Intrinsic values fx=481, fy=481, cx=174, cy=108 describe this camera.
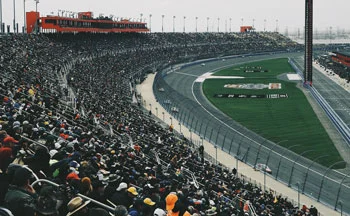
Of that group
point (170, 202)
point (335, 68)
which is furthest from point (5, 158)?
point (335, 68)

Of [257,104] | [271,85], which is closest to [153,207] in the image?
[257,104]

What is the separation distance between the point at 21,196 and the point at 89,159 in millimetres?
5602

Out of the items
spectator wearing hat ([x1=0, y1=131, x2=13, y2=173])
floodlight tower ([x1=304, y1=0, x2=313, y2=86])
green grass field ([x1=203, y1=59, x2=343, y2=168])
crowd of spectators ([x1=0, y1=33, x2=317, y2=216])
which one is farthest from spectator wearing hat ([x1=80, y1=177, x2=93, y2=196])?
floodlight tower ([x1=304, y1=0, x2=313, y2=86])

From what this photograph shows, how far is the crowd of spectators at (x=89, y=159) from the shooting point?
770cm

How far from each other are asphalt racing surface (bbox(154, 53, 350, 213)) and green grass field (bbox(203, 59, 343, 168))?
6.51ft

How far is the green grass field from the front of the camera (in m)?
40.4

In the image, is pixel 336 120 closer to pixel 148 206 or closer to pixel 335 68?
pixel 148 206

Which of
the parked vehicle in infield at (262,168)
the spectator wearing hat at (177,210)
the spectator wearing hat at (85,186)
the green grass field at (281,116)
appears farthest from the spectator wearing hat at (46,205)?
the green grass field at (281,116)

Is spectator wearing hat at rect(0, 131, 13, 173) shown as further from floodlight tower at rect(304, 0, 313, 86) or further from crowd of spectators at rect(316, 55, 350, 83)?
crowd of spectators at rect(316, 55, 350, 83)

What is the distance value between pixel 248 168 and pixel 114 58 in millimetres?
50170

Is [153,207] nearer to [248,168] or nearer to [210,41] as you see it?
[248,168]

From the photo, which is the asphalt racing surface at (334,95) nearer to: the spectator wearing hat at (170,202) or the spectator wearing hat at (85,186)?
the spectator wearing hat at (170,202)

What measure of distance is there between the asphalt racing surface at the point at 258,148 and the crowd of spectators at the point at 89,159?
4.57 metres

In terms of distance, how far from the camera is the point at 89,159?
1238cm
